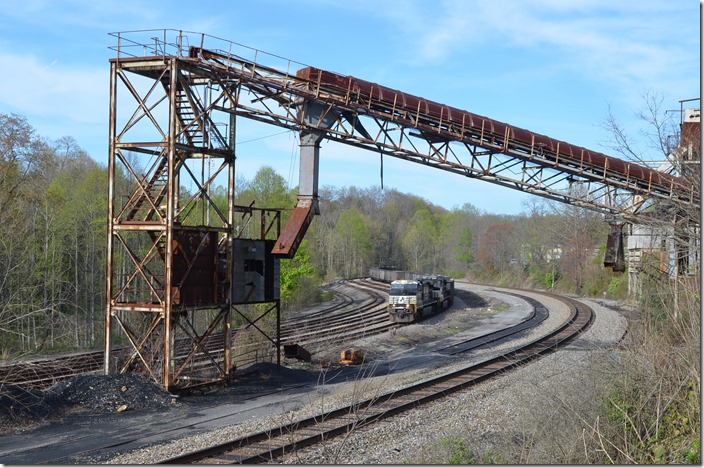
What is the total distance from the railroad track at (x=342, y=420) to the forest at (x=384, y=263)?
4.26m

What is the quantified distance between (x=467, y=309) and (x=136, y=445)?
34570 millimetres

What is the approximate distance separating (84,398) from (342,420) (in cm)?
687

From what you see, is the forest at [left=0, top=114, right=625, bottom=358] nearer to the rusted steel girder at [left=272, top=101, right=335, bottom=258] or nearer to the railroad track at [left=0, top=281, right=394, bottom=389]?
the railroad track at [left=0, top=281, right=394, bottom=389]

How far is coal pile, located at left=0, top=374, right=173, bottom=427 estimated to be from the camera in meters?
15.4

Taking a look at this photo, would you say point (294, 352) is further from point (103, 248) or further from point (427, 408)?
point (103, 248)

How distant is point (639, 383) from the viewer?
12.1 meters

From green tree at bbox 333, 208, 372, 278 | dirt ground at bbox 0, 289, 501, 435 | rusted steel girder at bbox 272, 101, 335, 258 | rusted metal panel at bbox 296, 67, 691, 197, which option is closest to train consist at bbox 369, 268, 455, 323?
dirt ground at bbox 0, 289, 501, 435

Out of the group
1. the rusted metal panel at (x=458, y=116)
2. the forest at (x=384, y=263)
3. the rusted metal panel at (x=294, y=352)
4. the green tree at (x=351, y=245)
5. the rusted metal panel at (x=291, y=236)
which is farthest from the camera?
the green tree at (x=351, y=245)

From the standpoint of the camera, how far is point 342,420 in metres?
14.4

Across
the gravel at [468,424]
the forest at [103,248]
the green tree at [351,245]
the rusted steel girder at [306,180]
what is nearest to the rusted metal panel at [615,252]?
the forest at [103,248]

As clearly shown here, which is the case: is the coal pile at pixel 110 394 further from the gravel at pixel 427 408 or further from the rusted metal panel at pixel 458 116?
the rusted metal panel at pixel 458 116

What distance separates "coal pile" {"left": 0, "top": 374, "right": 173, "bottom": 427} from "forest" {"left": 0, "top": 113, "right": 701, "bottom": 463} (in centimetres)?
183

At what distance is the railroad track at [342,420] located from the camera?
11.9m

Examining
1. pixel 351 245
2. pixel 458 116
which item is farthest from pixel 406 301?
pixel 351 245
